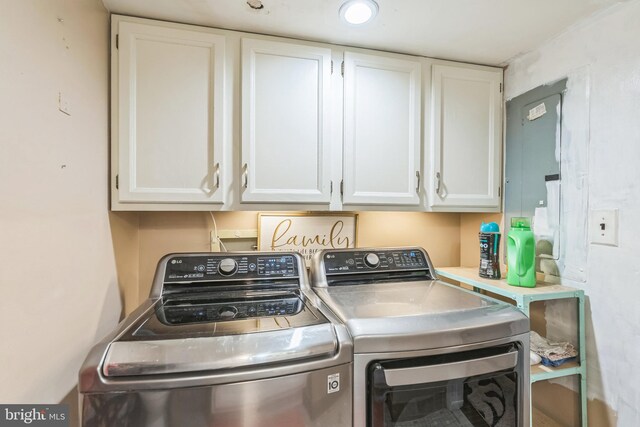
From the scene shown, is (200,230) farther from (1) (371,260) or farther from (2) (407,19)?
(2) (407,19)

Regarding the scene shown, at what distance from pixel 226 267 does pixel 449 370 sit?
89 centimetres

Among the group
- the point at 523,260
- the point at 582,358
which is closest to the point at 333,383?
the point at 523,260

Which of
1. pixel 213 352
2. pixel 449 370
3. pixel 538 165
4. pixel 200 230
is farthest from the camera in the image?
pixel 200 230

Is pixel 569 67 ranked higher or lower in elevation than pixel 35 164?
higher

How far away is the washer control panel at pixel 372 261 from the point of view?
1.37 meters

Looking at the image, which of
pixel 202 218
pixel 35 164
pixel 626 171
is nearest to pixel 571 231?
pixel 626 171

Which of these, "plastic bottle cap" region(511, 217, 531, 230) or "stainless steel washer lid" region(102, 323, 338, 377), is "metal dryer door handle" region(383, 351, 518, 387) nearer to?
"stainless steel washer lid" region(102, 323, 338, 377)

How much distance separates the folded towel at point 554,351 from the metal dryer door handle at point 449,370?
1.48ft

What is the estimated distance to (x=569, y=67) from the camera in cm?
130

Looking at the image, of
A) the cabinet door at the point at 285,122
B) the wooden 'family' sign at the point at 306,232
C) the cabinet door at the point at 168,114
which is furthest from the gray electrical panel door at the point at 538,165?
the cabinet door at the point at 168,114

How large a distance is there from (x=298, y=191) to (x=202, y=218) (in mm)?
582

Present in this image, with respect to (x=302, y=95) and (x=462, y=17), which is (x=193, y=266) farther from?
(x=462, y=17)

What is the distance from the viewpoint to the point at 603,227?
3.82ft

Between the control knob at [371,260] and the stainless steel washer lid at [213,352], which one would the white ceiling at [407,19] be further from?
the stainless steel washer lid at [213,352]
